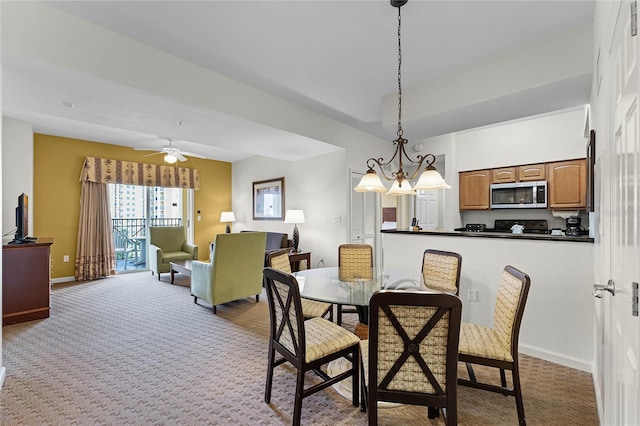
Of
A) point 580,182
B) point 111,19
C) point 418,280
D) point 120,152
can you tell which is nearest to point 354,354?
point 418,280

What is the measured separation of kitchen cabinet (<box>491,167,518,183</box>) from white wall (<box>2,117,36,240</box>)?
24.4 ft

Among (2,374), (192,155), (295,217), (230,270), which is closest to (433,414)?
(230,270)

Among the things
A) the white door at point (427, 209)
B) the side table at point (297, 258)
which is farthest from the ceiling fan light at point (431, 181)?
the white door at point (427, 209)

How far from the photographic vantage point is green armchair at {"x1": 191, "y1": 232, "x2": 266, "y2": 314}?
12.3 ft

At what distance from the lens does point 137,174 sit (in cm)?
622

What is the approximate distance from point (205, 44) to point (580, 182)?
5.16 m

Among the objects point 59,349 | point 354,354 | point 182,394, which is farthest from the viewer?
point 59,349

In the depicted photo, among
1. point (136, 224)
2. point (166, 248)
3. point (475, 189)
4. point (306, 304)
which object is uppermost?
point (475, 189)

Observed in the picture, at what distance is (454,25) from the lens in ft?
7.57

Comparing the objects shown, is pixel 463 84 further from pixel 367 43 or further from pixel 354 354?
pixel 354 354

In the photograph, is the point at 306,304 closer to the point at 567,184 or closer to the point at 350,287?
the point at 350,287

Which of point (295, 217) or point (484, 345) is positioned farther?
point (295, 217)

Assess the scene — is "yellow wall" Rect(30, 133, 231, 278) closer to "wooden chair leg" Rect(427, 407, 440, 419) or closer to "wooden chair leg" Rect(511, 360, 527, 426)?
"wooden chair leg" Rect(427, 407, 440, 419)

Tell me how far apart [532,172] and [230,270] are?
4.83 metres
